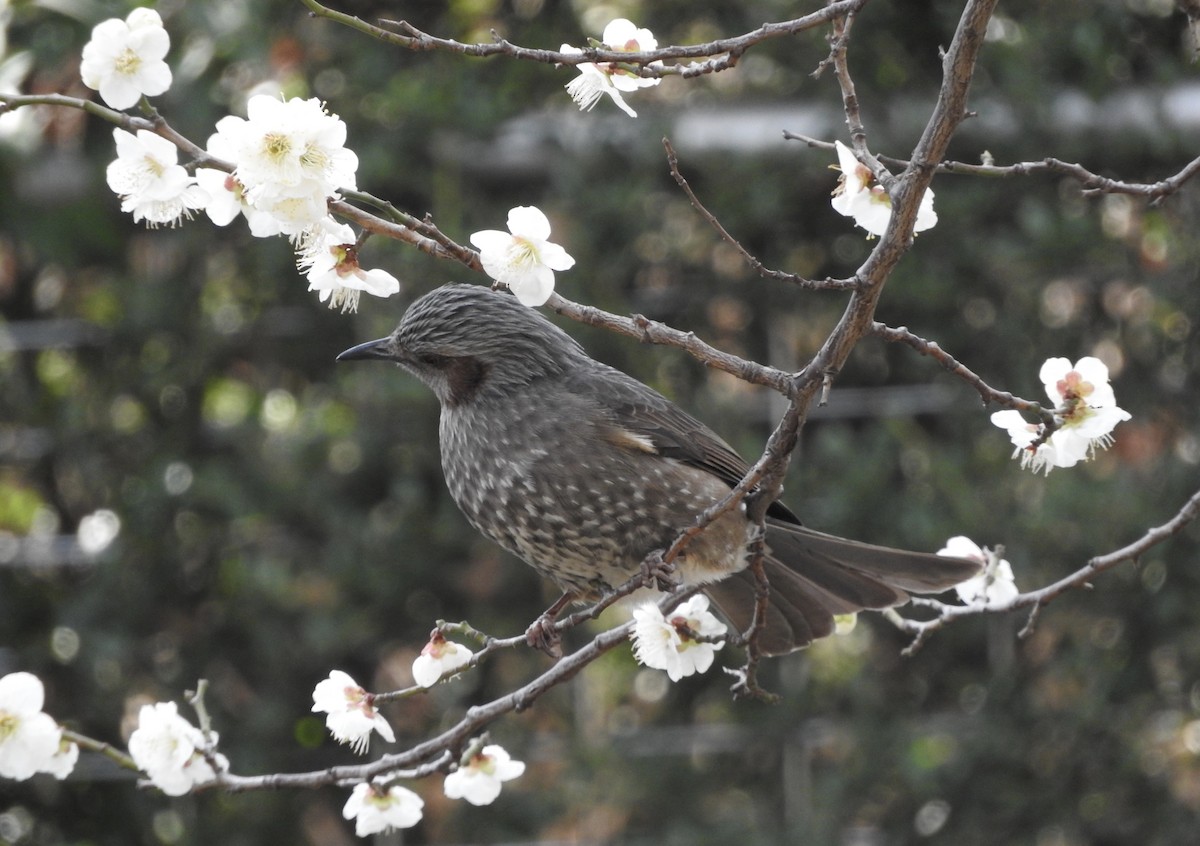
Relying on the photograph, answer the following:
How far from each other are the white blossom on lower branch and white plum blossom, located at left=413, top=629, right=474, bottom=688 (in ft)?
1.74

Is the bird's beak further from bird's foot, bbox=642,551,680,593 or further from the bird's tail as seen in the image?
the bird's tail

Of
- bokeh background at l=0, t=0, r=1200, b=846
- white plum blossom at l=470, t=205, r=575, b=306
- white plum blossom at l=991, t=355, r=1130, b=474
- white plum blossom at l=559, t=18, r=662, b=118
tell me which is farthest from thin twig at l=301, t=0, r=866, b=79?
bokeh background at l=0, t=0, r=1200, b=846

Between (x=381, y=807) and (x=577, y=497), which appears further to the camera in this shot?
(x=577, y=497)

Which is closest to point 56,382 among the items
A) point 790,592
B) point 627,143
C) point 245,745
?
point 245,745

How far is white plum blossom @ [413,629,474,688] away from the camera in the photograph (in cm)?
227

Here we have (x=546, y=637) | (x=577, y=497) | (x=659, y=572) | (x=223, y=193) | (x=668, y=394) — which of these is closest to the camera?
(x=223, y=193)

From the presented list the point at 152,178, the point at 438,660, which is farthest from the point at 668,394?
the point at 152,178

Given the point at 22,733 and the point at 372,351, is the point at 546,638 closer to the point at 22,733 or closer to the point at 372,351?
the point at 372,351

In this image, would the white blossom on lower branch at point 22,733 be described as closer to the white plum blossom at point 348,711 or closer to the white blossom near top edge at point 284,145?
the white plum blossom at point 348,711

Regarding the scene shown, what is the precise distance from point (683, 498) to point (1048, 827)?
1.87 metres

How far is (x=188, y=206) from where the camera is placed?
2.02m

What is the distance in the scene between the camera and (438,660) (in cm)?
228

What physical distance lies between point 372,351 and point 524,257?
117 cm

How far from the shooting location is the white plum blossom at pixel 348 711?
2188 mm
